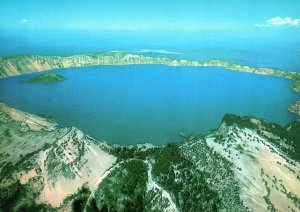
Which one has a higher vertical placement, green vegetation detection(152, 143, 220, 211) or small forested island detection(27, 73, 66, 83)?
green vegetation detection(152, 143, 220, 211)

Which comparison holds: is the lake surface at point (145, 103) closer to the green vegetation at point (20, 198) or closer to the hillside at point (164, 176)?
the hillside at point (164, 176)

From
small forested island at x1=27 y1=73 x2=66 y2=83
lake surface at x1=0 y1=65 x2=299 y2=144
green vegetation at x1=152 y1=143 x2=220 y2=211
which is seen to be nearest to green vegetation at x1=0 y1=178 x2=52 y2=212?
green vegetation at x1=152 y1=143 x2=220 y2=211

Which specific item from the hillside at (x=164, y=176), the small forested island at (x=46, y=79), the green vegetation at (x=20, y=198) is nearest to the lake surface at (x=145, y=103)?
the small forested island at (x=46, y=79)

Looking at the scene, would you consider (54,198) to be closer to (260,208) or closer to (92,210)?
(92,210)

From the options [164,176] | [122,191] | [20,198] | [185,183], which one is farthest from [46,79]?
[185,183]

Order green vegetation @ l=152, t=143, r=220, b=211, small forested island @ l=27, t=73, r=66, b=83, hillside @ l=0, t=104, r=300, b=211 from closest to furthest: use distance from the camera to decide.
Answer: green vegetation @ l=152, t=143, r=220, b=211, hillside @ l=0, t=104, r=300, b=211, small forested island @ l=27, t=73, r=66, b=83

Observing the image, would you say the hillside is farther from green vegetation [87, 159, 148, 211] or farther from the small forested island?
the small forested island

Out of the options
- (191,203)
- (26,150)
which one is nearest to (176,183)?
(191,203)
